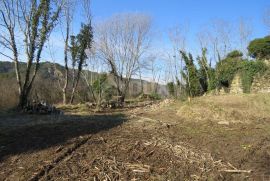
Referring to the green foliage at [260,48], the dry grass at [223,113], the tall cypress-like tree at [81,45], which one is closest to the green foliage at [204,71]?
the green foliage at [260,48]

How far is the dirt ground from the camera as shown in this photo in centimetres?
440

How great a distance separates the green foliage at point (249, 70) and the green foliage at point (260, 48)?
2.37 m

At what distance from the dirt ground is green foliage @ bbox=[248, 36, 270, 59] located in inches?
637

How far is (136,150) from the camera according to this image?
530 cm

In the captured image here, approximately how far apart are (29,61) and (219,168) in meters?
11.0

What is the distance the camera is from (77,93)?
24.5m

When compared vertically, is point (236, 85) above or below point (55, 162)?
above

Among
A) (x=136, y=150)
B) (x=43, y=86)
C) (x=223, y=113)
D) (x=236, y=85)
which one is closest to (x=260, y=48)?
(x=236, y=85)

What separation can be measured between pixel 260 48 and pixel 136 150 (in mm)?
20261

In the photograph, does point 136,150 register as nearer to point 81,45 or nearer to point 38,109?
point 38,109

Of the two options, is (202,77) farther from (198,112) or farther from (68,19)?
(198,112)

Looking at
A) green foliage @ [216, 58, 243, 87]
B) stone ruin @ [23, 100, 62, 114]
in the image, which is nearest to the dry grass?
stone ruin @ [23, 100, 62, 114]

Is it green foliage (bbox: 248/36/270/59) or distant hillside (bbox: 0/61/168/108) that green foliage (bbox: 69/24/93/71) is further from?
green foliage (bbox: 248/36/270/59)

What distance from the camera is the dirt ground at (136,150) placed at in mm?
4398
